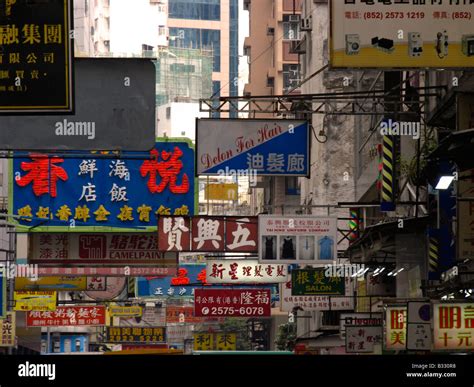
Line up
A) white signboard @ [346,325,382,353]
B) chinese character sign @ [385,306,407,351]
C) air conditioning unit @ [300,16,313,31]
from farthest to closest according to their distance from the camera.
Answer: air conditioning unit @ [300,16,313,31]
white signboard @ [346,325,382,353]
chinese character sign @ [385,306,407,351]

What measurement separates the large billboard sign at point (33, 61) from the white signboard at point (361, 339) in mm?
14437

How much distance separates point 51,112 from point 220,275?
19.6 m

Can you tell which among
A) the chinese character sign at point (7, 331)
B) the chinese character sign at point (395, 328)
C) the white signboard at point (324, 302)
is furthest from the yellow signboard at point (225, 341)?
the chinese character sign at point (395, 328)

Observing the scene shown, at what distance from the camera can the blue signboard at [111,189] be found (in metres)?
31.0

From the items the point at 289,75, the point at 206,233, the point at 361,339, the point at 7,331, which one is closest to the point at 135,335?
the point at 289,75

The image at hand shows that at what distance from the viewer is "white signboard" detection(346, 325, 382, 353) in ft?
86.6

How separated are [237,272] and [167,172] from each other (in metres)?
3.14

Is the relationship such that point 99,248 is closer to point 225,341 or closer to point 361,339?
point 361,339

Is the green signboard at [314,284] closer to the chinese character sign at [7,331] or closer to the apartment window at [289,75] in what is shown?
the chinese character sign at [7,331]

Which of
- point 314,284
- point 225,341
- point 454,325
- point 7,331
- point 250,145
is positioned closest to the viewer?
point 454,325

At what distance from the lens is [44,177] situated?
102 ft

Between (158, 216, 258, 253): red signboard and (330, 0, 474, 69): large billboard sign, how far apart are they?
12.6 metres

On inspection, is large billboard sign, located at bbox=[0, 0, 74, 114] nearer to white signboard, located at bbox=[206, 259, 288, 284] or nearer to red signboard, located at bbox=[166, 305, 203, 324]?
white signboard, located at bbox=[206, 259, 288, 284]

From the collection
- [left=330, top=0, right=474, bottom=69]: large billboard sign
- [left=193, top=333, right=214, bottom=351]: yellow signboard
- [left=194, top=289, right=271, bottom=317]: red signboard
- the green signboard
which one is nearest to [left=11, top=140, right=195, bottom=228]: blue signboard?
the green signboard
